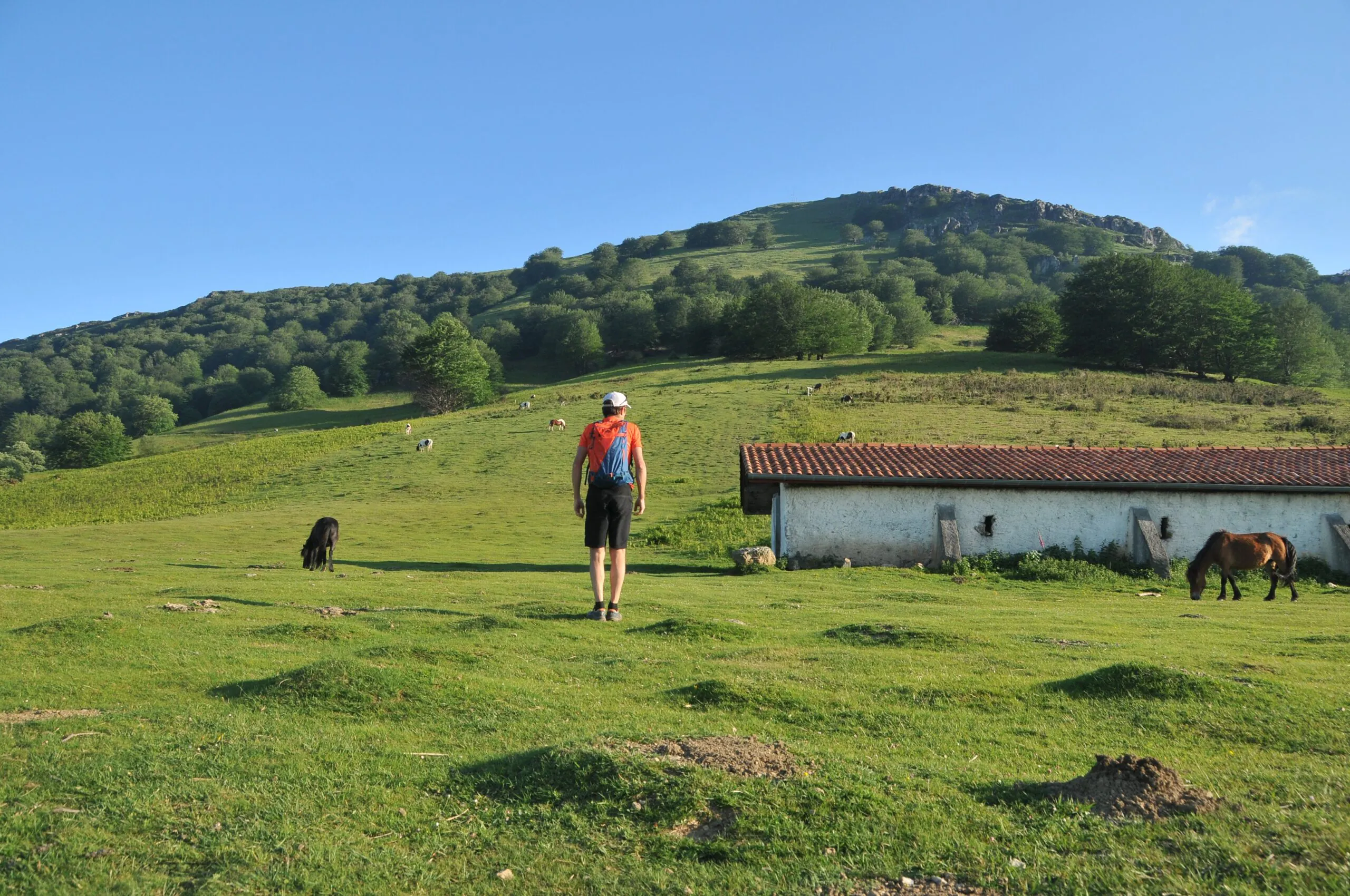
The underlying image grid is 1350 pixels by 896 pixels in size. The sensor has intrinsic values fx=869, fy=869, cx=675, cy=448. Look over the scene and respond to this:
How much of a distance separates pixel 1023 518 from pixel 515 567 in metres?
13.8

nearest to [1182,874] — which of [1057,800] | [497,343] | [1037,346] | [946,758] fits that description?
[1057,800]

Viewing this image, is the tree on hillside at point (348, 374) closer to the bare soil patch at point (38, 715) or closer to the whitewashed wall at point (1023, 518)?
the whitewashed wall at point (1023, 518)

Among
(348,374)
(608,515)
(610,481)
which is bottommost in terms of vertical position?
(608,515)

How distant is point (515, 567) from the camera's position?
903 inches

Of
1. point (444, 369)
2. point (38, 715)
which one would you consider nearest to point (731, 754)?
point (38, 715)

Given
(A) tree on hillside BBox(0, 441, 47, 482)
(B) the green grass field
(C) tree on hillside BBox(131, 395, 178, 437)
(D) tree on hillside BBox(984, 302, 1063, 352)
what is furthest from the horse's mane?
(C) tree on hillside BBox(131, 395, 178, 437)

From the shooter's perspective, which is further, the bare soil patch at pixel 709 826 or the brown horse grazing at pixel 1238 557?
the brown horse grazing at pixel 1238 557

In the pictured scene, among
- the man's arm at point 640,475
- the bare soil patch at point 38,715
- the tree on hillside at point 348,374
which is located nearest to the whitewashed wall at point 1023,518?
the man's arm at point 640,475

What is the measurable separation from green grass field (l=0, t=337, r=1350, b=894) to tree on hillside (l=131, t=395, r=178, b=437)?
10596 centimetres

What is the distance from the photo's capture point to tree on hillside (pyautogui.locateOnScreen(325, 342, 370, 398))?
119188mm

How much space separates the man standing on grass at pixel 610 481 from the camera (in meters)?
11.0

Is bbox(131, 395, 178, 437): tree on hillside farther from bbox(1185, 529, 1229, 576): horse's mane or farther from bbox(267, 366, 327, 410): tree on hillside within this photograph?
bbox(1185, 529, 1229, 576): horse's mane

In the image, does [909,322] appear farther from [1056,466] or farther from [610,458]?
[610,458]

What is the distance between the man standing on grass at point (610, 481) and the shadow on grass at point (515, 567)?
34.5 ft
